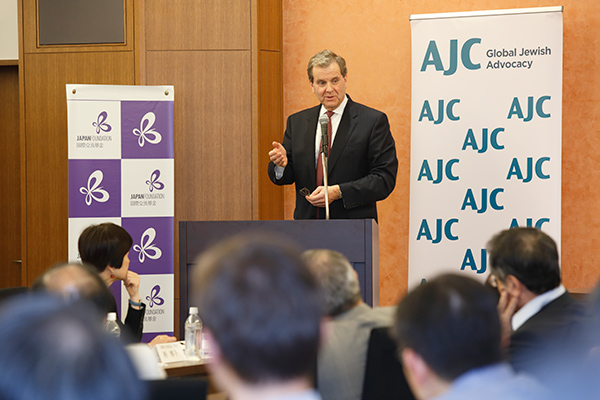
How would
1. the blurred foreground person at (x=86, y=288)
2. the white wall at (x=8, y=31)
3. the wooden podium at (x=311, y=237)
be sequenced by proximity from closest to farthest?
the blurred foreground person at (x=86, y=288)
the wooden podium at (x=311, y=237)
the white wall at (x=8, y=31)

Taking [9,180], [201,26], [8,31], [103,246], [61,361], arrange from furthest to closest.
A: 1. [9,180]
2. [8,31]
3. [201,26]
4. [103,246]
5. [61,361]

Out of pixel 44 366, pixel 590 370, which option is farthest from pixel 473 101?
pixel 44 366

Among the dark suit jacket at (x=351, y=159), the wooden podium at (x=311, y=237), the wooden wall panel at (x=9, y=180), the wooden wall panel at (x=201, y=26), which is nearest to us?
the wooden podium at (x=311, y=237)

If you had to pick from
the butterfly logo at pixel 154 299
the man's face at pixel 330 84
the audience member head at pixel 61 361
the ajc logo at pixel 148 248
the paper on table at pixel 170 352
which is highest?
the man's face at pixel 330 84

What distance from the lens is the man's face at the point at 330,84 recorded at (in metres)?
3.88

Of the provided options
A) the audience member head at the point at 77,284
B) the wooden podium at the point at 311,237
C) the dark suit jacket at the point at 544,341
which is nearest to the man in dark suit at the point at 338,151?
the wooden podium at the point at 311,237

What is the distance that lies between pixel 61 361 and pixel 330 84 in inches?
128

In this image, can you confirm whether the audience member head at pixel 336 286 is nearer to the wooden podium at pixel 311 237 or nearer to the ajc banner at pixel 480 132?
the wooden podium at pixel 311 237

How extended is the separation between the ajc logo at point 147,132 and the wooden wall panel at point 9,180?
1.86 m

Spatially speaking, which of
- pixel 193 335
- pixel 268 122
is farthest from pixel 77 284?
pixel 268 122

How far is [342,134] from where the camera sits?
12.7 feet

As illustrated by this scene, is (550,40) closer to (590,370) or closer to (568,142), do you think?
(568,142)

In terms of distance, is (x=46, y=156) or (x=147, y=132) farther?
(x=46, y=156)

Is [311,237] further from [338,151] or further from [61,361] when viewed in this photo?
[61,361]
